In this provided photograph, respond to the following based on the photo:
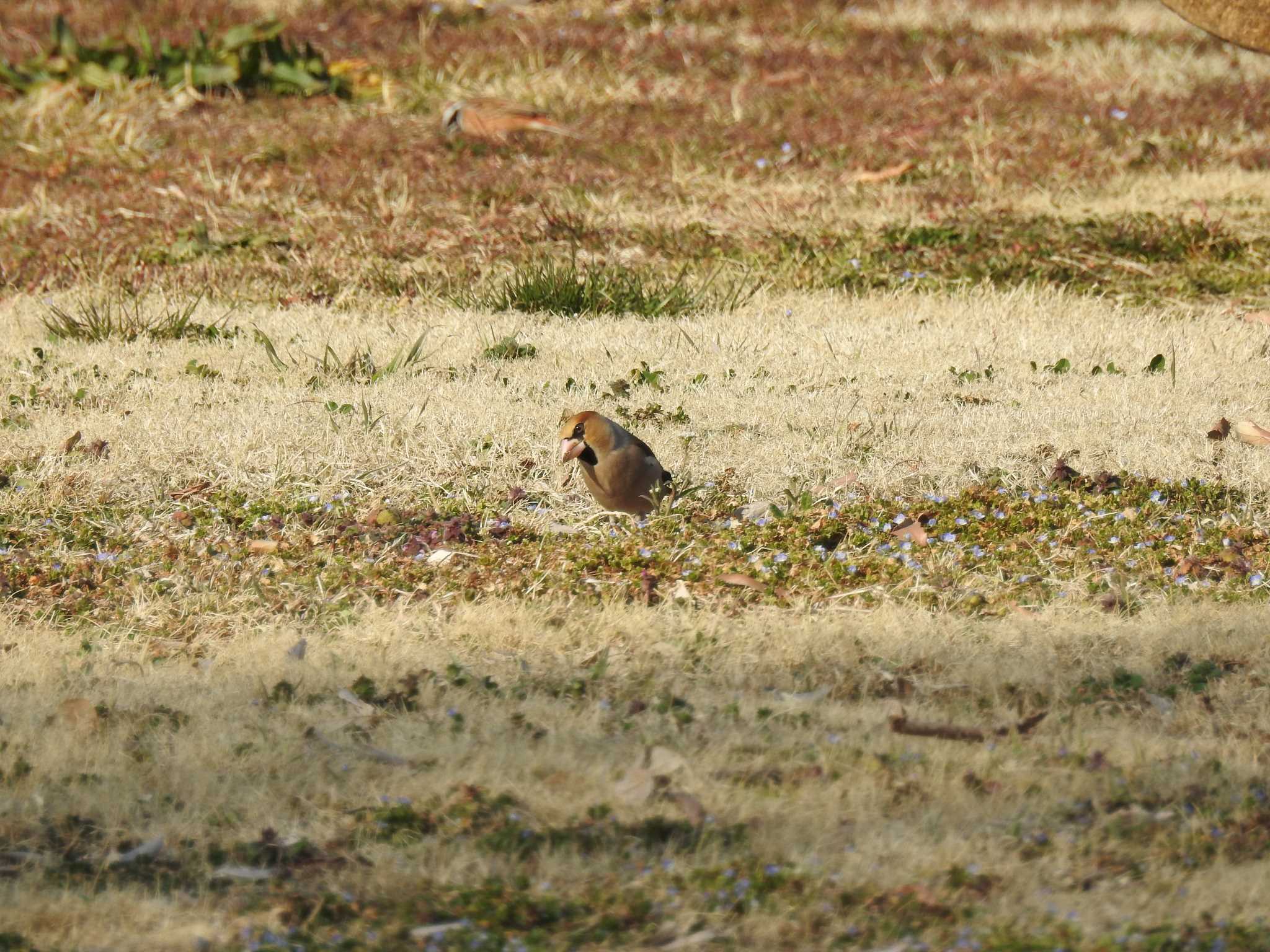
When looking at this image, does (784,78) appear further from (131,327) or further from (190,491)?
(190,491)

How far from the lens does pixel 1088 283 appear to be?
8.93 meters

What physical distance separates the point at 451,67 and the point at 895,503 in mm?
8428

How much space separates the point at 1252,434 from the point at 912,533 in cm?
165

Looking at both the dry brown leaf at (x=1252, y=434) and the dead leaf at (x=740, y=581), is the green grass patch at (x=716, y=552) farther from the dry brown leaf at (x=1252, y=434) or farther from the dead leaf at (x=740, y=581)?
the dry brown leaf at (x=1252, y=434)

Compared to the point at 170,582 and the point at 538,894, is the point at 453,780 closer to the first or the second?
the point at 538,894

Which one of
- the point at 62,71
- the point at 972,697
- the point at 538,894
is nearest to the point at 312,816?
the point at 538,894

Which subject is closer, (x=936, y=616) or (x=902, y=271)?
(x=936, y=616)

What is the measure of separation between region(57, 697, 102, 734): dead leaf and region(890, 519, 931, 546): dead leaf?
2638 millimetres

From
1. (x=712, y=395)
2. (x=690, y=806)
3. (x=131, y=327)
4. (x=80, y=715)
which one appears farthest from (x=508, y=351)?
(x=690, y=806)

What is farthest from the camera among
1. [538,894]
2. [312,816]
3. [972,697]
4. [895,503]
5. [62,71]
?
[62,71]

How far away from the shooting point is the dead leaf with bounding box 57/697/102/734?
163 inches

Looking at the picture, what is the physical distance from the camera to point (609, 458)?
5.29 metres

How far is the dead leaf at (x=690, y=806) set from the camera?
3.55 metres

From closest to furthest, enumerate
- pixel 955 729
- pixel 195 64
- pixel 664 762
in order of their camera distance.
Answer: pixel 664 762 → pixel 955 729 → pixel 195 64
